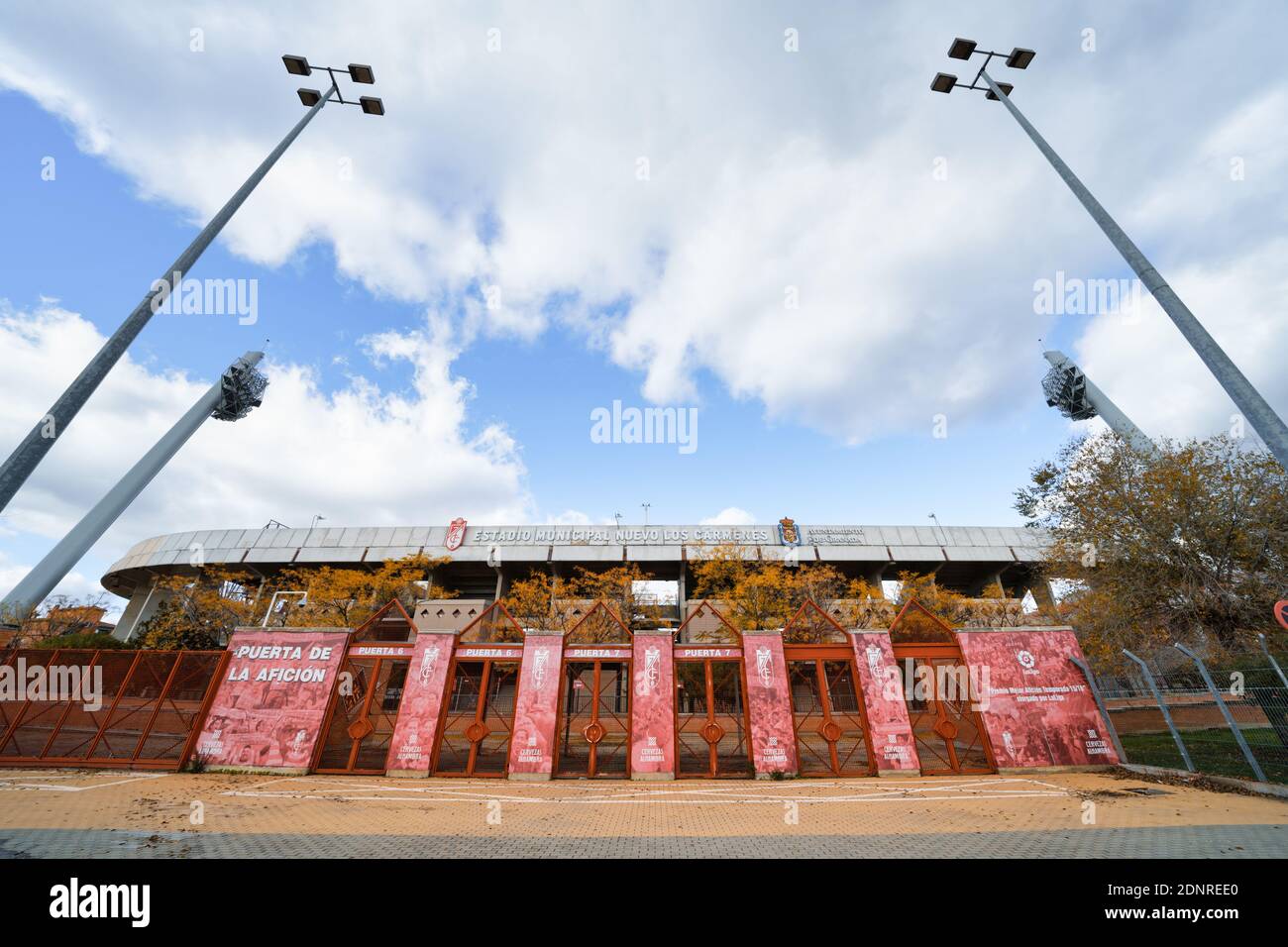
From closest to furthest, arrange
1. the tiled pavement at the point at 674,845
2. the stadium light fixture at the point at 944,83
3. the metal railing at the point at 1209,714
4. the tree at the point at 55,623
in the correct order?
the tiled pavement at the point at 674,845, the metal railing at the point at 1209,714, the stadium light fixture at the point at 944,83, the tree at the point at 55,623

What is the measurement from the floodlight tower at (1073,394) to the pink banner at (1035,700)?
91.5ft

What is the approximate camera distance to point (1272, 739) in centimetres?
1470

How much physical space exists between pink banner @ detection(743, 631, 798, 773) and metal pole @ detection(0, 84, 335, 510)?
589 inches

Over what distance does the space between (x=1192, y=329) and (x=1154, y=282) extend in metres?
1.17

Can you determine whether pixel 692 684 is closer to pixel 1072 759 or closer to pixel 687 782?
pixel 687 782

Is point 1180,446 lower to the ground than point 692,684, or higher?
higher

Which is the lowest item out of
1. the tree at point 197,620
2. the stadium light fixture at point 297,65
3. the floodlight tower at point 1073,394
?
the tree at point 197,620

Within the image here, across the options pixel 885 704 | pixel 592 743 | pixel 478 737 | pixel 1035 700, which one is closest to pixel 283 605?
pixel 478 737

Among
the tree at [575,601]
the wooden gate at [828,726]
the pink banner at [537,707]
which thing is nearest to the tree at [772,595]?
the tree at [575,601]

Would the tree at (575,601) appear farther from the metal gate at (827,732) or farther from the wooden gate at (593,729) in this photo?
the metal gate at (827,732)

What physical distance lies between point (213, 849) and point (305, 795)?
4959 millimetres

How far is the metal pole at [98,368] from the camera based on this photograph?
7.23 metres
